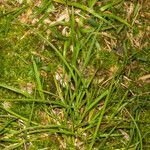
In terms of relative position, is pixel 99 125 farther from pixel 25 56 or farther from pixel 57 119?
pixel 25 56

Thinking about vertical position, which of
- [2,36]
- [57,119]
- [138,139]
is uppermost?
[2,36]

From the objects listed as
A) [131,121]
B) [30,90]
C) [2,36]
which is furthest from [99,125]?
[2,36]

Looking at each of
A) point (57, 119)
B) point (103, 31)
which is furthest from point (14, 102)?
point (103, 31)

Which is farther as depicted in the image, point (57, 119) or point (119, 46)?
point (119, 46)

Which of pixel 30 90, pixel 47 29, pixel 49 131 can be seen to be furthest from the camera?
pixel 47 29

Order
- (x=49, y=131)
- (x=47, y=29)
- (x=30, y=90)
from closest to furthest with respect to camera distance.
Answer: (x=49, y=131) → (x=30, y=90) → (x=47, y=29)

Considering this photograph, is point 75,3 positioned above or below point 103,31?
above

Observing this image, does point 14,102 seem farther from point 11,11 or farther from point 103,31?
point 103,31
